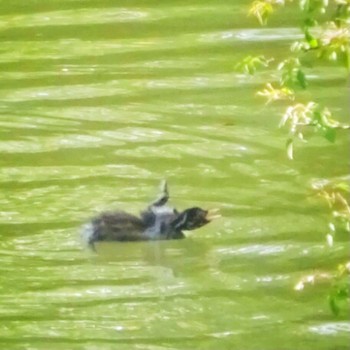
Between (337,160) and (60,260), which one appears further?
(337,160)

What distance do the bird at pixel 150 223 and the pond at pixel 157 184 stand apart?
0.05m

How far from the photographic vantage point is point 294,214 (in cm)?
586

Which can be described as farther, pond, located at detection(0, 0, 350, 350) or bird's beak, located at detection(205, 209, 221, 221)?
bird's beak, located at detection(205, 209, 221, 221)

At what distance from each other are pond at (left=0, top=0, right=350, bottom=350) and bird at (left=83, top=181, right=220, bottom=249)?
53mm

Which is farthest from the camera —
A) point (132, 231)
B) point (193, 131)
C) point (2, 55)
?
point (2, 55)

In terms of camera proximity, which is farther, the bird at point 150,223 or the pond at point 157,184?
the bird at point 150,223

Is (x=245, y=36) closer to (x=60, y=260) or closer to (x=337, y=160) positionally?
(x=337, y=160)

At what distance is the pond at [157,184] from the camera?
16.2 feet

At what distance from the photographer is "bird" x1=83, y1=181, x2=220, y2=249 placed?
5695mm

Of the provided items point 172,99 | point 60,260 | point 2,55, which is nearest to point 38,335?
point 60,260

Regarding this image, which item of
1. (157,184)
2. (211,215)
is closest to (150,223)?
(211,215)

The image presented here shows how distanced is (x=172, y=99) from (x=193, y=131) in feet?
1.76

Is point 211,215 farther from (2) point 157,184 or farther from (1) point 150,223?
(2) point 157,184

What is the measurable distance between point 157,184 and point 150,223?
0.48 meters
